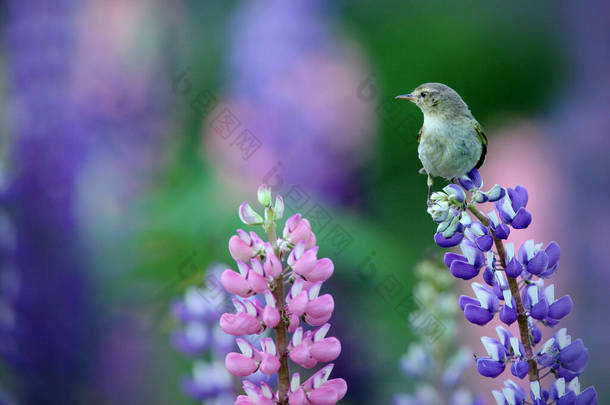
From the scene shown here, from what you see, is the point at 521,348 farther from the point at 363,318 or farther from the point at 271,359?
the point at 363,318

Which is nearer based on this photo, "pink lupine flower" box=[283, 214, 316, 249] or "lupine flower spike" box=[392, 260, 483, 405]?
"pink lupine flower" box=[283, 214, 316, 249]

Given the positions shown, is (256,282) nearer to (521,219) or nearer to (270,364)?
(270,364)

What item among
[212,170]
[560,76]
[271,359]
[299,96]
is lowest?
[271,359]

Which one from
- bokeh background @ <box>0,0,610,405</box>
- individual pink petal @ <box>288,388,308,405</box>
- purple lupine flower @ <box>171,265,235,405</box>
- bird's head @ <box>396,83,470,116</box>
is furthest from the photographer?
bokeh background @ <box>0,0,610,405</box>

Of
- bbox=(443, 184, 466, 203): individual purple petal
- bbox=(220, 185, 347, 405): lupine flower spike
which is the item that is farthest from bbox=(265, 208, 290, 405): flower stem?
bbox=(443, 184, 466, 203): individual purple petal

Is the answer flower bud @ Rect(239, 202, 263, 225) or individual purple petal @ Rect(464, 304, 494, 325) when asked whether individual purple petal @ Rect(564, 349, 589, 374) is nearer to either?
individual purple petal @ Rect(464, 304, 494, 325)

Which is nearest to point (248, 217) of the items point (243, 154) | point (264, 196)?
point (264, 196)

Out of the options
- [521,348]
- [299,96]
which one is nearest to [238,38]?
[299,96]
